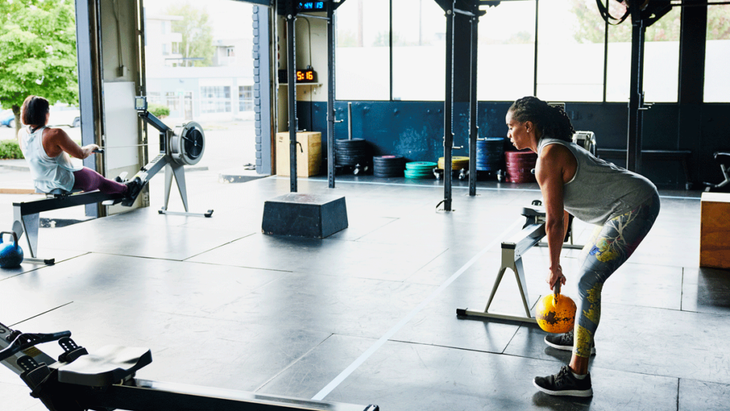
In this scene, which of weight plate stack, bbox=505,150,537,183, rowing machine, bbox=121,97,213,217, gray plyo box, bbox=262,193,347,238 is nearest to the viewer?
gray plyo box, bbox=262,193,347,238

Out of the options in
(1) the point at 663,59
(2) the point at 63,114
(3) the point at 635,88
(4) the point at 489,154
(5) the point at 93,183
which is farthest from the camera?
(2) the point at 63,114

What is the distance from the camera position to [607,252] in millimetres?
3121

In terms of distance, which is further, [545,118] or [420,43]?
[420,43]

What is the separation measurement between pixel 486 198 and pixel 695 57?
3794mm

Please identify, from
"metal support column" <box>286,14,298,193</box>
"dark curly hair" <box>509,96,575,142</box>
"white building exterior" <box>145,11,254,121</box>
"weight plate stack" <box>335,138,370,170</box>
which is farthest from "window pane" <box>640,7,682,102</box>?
"white building exterior" <box>145,11,254,121</box>

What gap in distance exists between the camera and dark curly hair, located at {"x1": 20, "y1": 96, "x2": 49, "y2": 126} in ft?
19.7

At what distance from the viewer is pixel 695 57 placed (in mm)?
10234

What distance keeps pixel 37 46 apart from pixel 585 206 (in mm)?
14418

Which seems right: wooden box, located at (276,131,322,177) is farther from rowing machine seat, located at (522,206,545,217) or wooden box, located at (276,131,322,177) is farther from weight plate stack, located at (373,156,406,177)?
rowing machine seat, located at (522,206,545,217)

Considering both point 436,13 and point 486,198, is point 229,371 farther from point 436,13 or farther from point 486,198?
point 436,13

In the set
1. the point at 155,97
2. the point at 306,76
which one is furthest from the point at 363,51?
the point at 155,97

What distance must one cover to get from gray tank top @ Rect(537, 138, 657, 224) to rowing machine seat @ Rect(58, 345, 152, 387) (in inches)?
75.3

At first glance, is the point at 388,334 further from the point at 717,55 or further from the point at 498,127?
the point at 717,55

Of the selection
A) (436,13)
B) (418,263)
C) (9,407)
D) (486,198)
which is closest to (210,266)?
(418,263)
